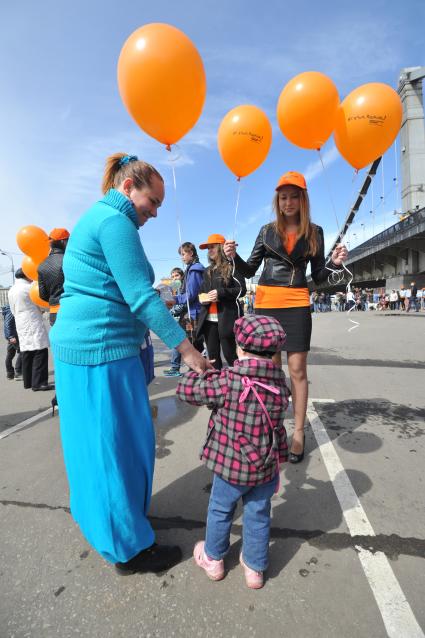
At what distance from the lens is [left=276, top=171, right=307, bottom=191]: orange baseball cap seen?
2.47m

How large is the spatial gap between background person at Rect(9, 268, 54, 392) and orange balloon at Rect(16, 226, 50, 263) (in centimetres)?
69

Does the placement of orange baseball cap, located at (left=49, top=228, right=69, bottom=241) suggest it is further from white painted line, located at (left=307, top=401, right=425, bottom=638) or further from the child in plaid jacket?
white painted line, located at (left=307, top=401, right=425, bottom=638)

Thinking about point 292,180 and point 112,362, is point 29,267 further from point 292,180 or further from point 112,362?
point 112,362

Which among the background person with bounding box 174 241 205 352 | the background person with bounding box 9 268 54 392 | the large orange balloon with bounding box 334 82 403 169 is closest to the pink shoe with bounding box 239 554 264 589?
the background person with bounding box 174 241 205 352

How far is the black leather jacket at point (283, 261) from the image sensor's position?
2.67 meters

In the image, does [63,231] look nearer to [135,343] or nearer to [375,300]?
[135,343]

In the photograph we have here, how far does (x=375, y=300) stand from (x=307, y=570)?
3633 centimetres

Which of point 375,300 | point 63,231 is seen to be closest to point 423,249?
point 375,300

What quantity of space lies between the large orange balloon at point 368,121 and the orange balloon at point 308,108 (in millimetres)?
135

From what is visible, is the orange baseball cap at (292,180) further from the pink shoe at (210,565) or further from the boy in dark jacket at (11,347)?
the boy in dark jacket at (11,347)

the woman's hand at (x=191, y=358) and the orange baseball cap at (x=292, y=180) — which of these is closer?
the woman's hand at (x=191, y=358)

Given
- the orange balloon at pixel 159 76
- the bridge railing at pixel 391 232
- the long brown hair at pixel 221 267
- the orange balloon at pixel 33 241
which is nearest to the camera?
the orange balloon at pixel 159 76

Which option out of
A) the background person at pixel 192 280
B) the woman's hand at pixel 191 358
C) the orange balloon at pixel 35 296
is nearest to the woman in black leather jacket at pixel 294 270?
the woman's hand at pixel 191 358

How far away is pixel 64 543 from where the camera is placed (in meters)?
1.83
